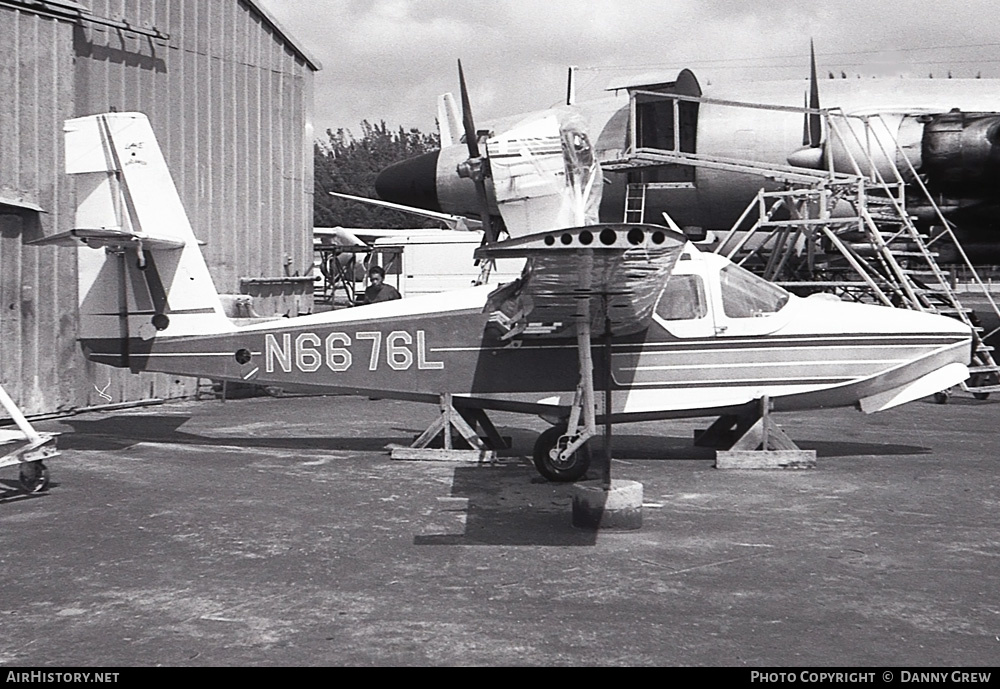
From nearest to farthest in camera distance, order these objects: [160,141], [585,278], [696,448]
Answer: [585,278] < [696,448] < [160,141]

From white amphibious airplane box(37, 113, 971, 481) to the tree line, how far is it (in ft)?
183

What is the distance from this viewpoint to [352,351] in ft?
34.0

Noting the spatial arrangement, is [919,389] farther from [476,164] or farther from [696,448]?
[476,164]

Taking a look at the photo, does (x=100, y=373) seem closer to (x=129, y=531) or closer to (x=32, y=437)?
(x=32, y=437)

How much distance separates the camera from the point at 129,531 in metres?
7.45

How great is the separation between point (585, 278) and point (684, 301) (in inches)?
114

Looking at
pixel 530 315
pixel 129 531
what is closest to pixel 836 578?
pixel 530 315

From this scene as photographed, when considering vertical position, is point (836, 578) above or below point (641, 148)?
below

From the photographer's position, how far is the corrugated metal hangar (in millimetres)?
12453

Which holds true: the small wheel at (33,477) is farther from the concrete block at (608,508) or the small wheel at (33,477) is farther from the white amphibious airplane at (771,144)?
the white amphibious airplane at (771,144)

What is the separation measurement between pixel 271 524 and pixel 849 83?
51.6 feet

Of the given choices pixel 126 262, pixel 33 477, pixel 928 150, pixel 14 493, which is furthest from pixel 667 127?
pixel 14 493

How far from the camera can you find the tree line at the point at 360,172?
74.4 metres

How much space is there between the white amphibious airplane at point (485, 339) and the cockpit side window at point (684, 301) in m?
0.01
